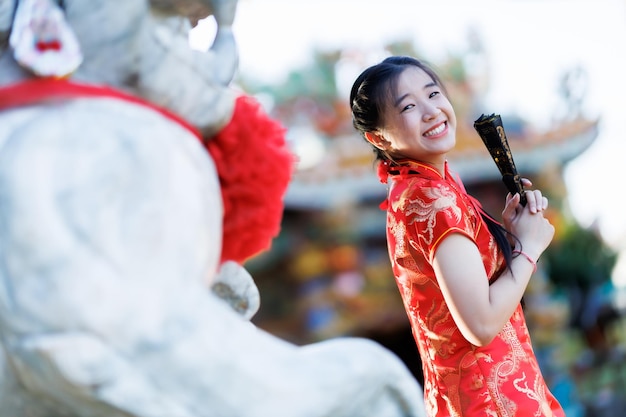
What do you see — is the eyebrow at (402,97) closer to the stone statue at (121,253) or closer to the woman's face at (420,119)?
the woman's face at (420,119)

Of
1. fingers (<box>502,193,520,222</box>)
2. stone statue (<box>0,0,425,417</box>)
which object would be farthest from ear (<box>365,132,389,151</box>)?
stone statue (<box>0,0,425,417</box>)

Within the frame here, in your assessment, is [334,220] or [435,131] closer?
[435,131]

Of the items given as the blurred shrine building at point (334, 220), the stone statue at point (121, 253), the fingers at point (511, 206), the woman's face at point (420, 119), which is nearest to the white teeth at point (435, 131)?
the woman's face at point (420, 119)

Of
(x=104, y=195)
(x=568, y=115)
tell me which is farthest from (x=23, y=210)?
(x=568, y=115)

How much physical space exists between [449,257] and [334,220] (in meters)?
3.73

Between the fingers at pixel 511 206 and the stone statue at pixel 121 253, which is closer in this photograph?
the stone statue at pixel 121 253

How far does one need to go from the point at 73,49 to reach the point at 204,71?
0.14 m

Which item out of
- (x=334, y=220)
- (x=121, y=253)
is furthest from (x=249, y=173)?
(x=334, y=220)

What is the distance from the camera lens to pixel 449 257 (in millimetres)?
947

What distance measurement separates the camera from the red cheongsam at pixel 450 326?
988 millimetres

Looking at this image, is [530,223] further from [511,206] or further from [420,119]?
[420,119]

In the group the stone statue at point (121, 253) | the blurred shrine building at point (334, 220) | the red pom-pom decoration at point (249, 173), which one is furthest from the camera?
the blurred shrine building at point (334, 220)

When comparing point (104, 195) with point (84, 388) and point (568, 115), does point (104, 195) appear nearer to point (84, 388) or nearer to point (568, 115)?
point (84, 388)

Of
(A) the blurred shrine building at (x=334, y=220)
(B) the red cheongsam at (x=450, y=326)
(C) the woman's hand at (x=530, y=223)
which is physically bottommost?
(A) the blurred shrine building at (x=334, y=220)
